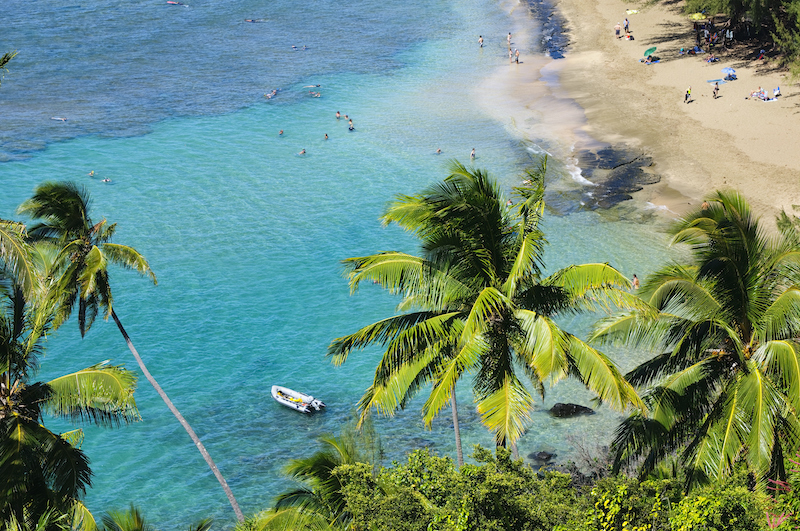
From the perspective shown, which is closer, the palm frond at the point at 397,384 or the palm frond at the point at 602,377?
the palm frond at the point at 602,377

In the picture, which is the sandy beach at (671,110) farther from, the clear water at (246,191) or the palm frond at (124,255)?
the palm frond at (124,255)

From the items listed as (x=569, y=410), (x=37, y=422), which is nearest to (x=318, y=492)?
(x=37, y=422)

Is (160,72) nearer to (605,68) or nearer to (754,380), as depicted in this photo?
(605,68)

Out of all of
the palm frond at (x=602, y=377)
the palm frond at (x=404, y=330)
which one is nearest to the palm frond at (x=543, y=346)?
the palm frond at (x=602, y=377)

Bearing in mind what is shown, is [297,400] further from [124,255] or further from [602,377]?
[602,377]

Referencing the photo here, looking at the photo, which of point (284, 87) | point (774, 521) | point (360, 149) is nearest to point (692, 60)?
point (360, 149)

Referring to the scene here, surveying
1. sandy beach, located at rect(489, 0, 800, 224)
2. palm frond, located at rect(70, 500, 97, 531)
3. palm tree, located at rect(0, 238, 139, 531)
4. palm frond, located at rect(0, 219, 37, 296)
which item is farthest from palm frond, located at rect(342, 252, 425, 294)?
sandy beach, located at rect(489, 0, 800, 224)

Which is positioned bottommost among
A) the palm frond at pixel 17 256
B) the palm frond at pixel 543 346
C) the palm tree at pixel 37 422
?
the palm tree at pixel 37 422
